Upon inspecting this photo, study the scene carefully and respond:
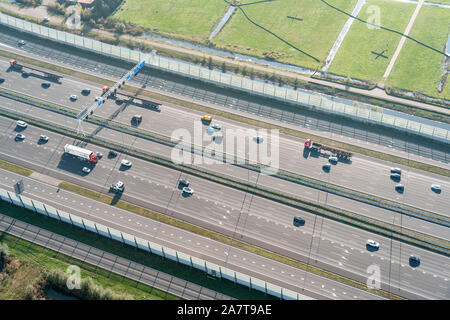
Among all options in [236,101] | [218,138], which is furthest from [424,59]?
[218,138]

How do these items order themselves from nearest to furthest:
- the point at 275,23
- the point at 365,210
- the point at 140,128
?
1. the point at 365,210
2. the point at 140,128
3. the point at 275,23

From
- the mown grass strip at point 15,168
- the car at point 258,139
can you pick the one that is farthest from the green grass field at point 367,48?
the mown grass strip at point 15,168

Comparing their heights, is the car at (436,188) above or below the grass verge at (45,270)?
above

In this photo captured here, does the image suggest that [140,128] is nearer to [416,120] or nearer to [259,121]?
[259,121]

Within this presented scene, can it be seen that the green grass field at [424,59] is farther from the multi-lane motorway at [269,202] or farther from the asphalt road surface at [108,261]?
the asphalt road surface at [108,261]

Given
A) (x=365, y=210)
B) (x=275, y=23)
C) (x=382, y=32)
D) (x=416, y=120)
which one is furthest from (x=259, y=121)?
(x=382, y=32)
